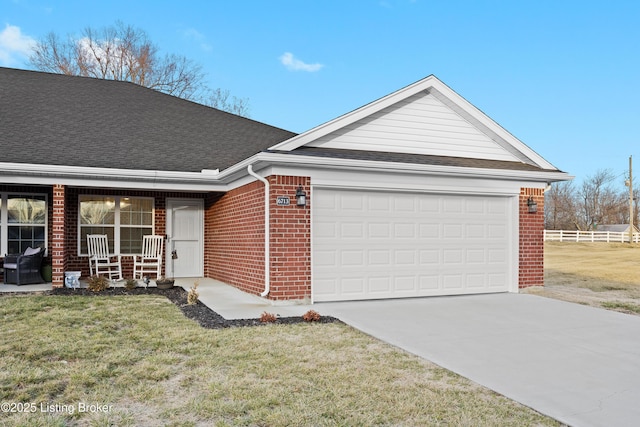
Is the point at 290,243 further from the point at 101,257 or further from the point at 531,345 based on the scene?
the point at 101,257

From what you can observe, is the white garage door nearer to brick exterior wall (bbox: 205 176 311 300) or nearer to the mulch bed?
brick exterior wall (bbox: 205 176 311 300)

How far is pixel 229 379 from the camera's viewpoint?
176 inches

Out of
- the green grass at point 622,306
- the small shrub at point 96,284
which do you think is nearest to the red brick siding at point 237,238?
the small shrub at point 96,284

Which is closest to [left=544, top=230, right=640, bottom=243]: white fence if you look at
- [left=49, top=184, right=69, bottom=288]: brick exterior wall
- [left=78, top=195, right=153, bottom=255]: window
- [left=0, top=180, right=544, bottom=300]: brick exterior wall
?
[left=0, top=180, right=544, bottom=300]: brick exterior wall

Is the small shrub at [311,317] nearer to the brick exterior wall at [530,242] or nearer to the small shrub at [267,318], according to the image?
the small shrub at [267,318]

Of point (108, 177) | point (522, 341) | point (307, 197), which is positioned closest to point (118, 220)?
point (108, 177)

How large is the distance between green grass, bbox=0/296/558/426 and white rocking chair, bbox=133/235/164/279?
517cm

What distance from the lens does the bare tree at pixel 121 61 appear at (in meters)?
25.6

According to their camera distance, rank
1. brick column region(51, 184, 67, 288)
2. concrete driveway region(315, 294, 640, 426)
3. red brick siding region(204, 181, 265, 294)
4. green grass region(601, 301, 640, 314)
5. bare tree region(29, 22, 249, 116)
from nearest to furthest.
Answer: concrete driveway region(315, 294, 640, 426) < green grass region(601, 301, 640, 314) < red brick siding region(204, 181, 265, 294) < brick column region(51, 184, 67, 288) < bare tree region(29, 22, 249, 116)

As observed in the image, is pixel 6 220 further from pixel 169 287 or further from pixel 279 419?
pixel 279 419

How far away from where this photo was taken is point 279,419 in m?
3.59

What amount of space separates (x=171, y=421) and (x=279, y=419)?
762 mm

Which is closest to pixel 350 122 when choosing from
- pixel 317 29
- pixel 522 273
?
pixel 522 273

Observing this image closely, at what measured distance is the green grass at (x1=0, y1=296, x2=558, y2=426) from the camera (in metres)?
3.68
